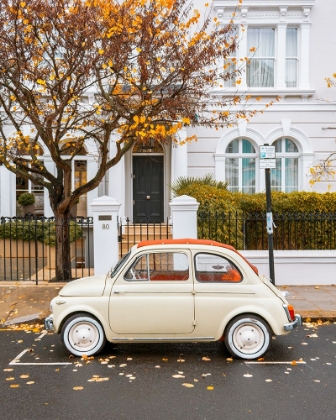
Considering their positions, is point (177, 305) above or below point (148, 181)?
below

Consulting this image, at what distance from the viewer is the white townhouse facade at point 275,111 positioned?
1645 centimetres

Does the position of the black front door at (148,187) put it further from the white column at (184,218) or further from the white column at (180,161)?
the white column at (184,218)

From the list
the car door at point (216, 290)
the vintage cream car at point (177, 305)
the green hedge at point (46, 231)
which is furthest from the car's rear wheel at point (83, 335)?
the green hedge at point (46, 231)

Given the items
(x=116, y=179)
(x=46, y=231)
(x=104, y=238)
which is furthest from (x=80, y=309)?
(x=116, y=179)

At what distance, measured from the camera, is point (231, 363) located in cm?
659

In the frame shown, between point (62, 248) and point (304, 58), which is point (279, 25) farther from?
point (62, 248)

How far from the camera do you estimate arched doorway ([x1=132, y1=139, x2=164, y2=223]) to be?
17.3m

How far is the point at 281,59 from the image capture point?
16688 mm

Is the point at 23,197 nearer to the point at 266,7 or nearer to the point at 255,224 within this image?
the point at 255,224

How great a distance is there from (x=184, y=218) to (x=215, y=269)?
13.9 feet

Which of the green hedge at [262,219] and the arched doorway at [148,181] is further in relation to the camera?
the arched doorway at [148,181]

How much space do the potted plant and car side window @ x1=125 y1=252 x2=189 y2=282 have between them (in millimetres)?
10630

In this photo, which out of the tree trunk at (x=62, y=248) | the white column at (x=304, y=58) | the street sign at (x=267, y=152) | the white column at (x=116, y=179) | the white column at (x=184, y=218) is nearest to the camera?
the street sign at (x=267, y=152)

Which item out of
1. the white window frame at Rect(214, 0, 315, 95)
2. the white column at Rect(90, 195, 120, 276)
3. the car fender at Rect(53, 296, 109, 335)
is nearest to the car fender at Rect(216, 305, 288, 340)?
the car fender at Rect(53, 296, 109, 335)
